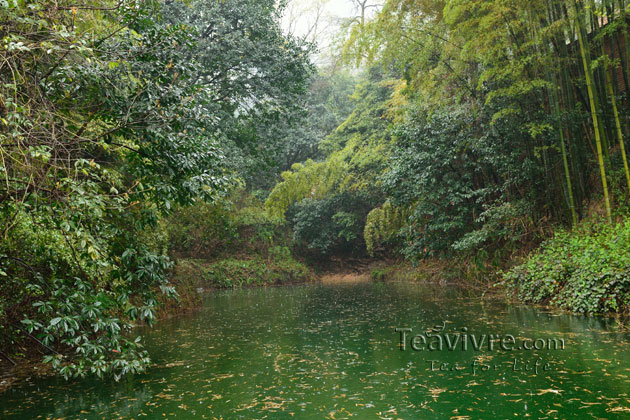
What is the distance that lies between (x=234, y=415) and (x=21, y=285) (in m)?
3.24

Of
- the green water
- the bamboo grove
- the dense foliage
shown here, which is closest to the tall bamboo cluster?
the bamboo grove

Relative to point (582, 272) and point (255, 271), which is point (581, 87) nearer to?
point (582, 272)

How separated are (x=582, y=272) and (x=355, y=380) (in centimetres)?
493

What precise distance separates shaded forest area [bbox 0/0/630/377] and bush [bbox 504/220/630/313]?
0.15 ft

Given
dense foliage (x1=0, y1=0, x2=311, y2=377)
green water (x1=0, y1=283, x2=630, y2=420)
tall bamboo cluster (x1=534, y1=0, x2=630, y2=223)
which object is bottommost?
green water (x1=0, y1=283, x2=630, y2=420)

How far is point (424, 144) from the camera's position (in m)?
12.8

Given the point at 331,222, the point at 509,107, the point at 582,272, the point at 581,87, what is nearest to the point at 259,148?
the point at 509,107

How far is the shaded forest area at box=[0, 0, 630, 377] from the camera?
4176mm

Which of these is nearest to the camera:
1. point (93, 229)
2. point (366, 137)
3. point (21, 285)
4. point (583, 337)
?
point (93, 229)

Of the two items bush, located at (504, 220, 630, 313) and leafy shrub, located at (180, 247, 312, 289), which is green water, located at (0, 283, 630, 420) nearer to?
bush, located at (504, 220, 630, 313)

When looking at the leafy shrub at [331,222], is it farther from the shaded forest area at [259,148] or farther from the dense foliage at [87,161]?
the dense foliage at [87,161]

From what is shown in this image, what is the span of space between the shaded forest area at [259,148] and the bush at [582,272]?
47mm

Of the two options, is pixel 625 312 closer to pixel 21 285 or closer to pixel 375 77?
pixel 21 285

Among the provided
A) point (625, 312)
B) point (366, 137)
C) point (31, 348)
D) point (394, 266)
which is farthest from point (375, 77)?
point (31, 348)
